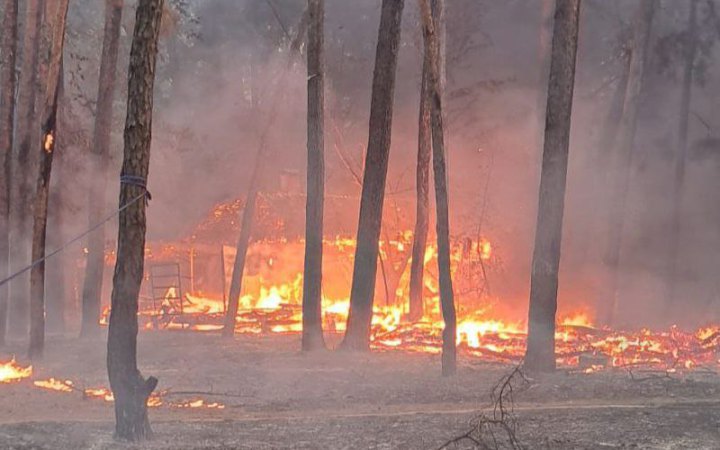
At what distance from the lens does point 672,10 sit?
86.3 feet

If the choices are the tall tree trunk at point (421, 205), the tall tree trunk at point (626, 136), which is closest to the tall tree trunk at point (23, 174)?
the tall tree trunk at point (421, 205)

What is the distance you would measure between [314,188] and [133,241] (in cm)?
732

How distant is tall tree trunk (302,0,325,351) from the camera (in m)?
14.4

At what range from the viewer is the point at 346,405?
10195 millimetres

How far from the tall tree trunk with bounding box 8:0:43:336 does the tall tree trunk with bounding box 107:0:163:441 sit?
332 inches

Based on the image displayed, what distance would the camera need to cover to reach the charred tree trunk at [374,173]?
46.5 ft

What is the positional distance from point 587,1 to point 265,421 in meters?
23.4

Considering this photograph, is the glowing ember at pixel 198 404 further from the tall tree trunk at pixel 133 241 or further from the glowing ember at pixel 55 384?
the tall tree trunk at pixel 133 241

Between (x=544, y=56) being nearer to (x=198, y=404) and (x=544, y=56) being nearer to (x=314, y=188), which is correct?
(x=314, y=188)

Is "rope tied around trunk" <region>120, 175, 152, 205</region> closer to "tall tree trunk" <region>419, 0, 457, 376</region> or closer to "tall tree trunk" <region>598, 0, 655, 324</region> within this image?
"tall tree trunk" <region>419, 0, 457, 376</region>

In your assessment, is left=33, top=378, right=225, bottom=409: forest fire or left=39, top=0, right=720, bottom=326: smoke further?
left=39, top=0, right=720, bottom=326: smoke

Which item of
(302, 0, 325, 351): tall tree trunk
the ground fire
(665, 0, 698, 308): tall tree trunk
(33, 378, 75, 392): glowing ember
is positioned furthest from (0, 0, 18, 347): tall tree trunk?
(665, 0, 698, 308): tall tree trunk

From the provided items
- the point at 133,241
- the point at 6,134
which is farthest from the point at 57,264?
the point at 133,241

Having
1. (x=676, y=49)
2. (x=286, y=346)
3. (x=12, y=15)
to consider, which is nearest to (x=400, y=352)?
(x=286, y=346)
